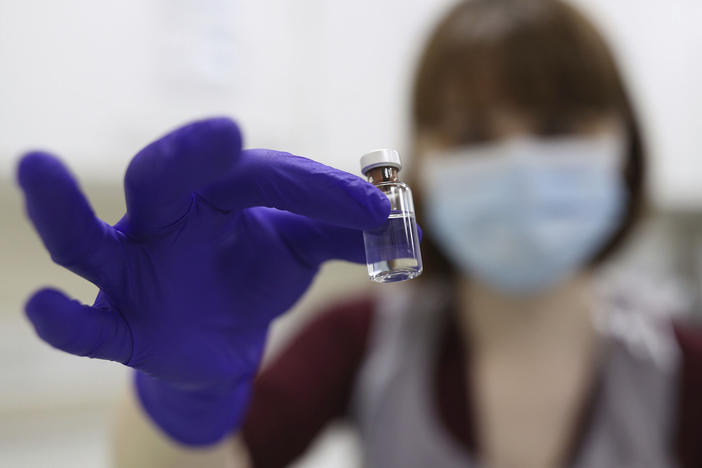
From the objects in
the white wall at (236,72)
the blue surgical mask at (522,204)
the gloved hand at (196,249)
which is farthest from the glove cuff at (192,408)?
the white wall at (236,72)

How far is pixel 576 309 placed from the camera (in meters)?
1.11

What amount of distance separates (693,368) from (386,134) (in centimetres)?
97

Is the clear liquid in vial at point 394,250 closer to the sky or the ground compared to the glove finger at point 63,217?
closer to the ground

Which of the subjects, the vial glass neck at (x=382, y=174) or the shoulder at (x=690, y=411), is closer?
the vial glass neck at (x=382, y=174)

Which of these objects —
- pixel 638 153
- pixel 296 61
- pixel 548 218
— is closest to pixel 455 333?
pixel 548 218

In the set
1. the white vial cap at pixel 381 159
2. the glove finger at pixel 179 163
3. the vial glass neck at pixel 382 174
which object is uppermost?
the glove finger at pixel 179 163

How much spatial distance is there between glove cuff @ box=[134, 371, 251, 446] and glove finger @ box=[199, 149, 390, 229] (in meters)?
0.20

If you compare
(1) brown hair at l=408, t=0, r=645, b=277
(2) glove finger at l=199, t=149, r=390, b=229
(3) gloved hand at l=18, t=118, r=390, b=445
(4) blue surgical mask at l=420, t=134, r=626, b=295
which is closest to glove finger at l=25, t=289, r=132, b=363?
(3) gloved hand at l=18, t=118, r=390, b=445

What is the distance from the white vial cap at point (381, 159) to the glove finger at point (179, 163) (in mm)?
113

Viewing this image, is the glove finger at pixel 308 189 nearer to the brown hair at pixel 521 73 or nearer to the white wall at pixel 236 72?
the brown hair at pixel 521 73

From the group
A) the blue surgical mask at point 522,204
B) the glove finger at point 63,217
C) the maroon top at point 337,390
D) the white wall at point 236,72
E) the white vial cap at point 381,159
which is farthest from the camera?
the white wall at point 236,72

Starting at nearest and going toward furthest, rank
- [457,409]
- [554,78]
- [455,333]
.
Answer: [554,78], [457,409], [455,333]

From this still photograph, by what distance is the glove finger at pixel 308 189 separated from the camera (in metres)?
0.37

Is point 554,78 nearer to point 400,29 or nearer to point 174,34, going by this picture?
point 400,29
